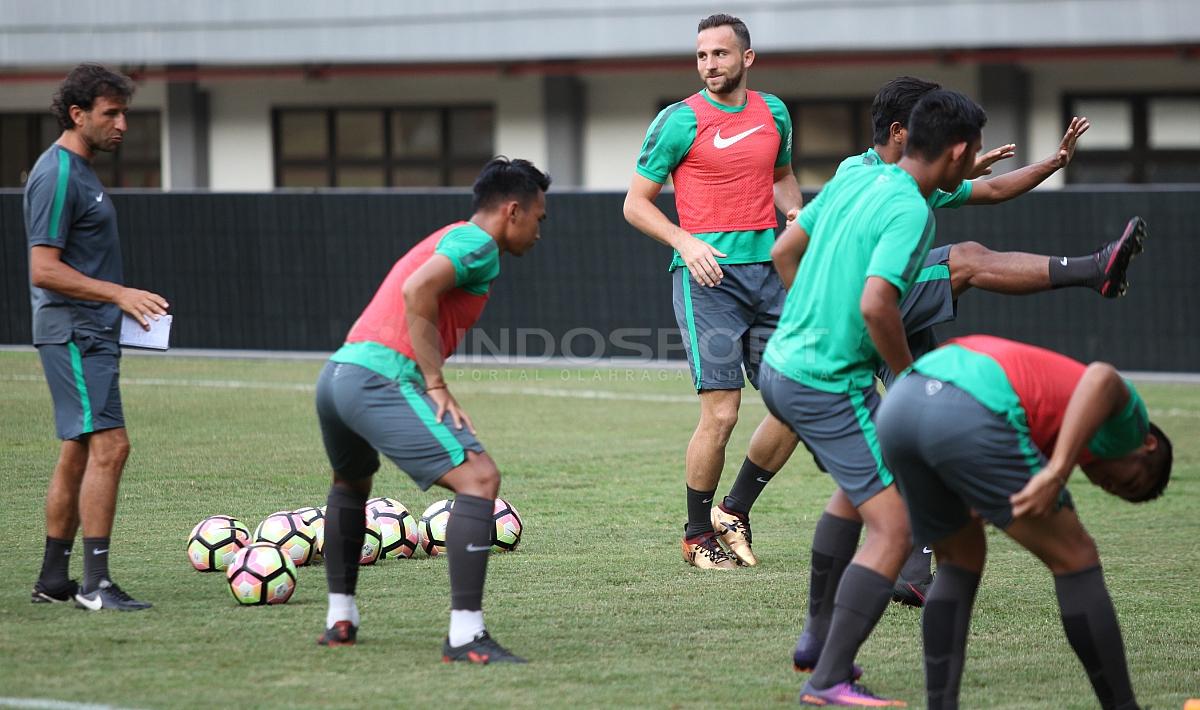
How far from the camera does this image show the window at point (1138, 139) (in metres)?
21.5

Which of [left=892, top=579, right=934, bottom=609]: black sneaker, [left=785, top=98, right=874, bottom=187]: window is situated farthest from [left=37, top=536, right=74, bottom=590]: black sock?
[left=785, top=98, right=874, bottom=187]: window

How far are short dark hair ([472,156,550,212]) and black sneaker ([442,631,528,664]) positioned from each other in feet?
4.92

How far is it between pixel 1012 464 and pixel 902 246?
84cm

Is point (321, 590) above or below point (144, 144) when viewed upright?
below

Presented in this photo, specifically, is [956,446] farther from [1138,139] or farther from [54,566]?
[1138,139]

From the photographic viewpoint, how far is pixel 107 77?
640 centimetres

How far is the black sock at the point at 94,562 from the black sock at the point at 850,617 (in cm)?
290

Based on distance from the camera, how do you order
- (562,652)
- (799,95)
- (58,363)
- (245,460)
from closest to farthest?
(562,652)
(58,363)
(245,460)
(799,95)

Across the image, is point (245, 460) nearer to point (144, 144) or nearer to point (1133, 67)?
point (1133, 67)

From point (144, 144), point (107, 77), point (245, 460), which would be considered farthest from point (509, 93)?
point (107, 77)

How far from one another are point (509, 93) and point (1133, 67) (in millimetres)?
8856

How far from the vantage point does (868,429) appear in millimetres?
5195

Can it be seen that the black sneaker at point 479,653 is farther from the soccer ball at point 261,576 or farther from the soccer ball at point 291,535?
the soccer ball at point 291,535

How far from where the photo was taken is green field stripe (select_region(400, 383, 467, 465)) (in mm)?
5457
